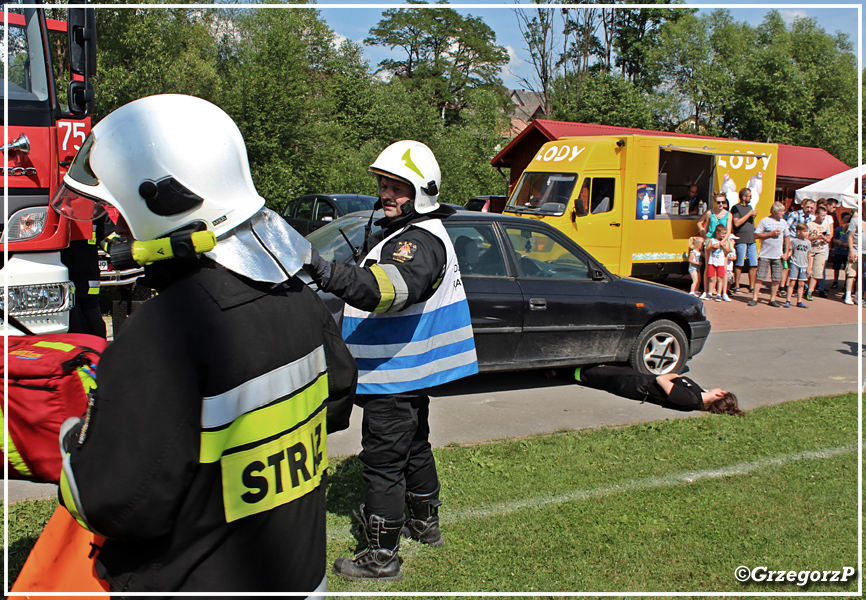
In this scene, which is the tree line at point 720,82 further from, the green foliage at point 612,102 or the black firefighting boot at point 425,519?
the black firefighting boot at point 425,519

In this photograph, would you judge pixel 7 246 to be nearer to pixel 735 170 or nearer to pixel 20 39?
pixel 20 39

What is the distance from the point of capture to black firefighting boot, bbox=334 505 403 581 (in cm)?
334

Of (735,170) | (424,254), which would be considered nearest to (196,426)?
(424,254)

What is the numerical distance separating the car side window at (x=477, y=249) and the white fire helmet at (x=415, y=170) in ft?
9.80

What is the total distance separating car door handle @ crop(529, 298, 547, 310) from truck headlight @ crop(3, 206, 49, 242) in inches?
158

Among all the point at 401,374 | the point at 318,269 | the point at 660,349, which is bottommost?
the point at 660,349

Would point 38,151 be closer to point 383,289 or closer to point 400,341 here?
point 400,341

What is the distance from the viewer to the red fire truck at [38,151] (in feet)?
15.5

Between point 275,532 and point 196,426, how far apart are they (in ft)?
1.21

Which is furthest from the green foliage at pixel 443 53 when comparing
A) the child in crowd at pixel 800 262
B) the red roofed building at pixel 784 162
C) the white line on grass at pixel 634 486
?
the white line on grass at pixel 634 486

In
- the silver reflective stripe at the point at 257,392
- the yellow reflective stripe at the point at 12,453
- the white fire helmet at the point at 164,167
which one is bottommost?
the yellow reflective stripe at the point at 12,453

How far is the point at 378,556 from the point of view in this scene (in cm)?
335

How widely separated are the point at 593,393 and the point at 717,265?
783cm

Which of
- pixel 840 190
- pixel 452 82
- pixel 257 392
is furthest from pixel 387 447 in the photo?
pixel 452 82
